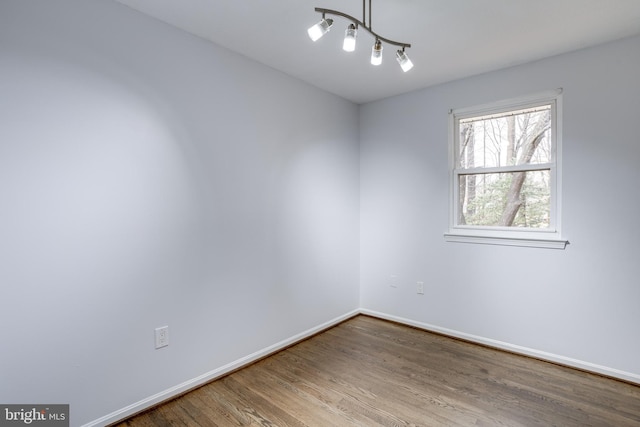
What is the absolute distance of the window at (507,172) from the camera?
265cm

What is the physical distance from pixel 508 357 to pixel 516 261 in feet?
2.65

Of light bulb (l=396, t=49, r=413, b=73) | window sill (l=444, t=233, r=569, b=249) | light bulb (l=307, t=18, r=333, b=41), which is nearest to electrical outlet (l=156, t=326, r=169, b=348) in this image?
light bulb (l=307, t=18, r=333, b=41)

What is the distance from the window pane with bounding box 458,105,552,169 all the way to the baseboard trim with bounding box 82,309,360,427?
7.48 ft

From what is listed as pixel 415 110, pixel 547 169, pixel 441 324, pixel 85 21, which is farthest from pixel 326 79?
pixel 441 324

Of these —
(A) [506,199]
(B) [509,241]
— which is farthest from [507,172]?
(B) [509,241]

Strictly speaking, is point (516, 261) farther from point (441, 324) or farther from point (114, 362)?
point (114, 362)

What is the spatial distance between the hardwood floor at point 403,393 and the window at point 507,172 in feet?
3.37

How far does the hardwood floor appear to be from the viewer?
1.94 m

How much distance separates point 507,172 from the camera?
288 cm

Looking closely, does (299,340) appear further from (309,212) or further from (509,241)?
(509,241)

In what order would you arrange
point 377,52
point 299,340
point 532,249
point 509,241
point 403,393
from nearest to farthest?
point 377,52 → point 403,393 → point 532,249 → point 509,241 → point 299,340

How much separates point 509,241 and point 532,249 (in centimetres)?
18

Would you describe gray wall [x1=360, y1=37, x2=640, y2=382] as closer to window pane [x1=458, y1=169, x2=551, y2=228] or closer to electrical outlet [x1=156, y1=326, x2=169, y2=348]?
window pane [x1=458, y1=169, x2=551, y2=228]

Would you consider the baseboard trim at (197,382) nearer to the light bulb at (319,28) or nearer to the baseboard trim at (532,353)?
the baseboard trim at (532,353)
